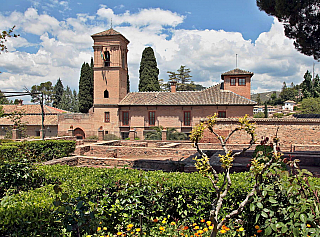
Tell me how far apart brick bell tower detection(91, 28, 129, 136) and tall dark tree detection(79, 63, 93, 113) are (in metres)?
11.3

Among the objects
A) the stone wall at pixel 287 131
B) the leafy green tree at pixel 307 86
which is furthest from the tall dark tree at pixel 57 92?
the leafy green tree at pixel 307 86

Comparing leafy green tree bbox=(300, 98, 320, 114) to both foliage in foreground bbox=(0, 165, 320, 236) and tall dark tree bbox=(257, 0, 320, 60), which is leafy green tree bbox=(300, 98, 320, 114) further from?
foliage in foreground bbox=(0, 165, 320, 236)

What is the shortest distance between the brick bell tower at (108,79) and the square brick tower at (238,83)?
40.3 feet

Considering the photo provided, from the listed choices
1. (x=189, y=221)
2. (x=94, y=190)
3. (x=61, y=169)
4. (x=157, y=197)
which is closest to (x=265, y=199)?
(x=189, y=221)

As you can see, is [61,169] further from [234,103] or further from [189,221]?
[234,103]

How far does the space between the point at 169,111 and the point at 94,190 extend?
82.0 feet

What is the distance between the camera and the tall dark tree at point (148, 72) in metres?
37.4

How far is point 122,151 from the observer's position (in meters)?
15.0

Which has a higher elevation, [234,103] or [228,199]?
[234,103]

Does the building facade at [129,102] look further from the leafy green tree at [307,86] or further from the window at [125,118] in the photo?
the leafy green tree at [307,86]

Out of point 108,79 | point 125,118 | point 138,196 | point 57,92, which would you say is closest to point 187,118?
point 125,118

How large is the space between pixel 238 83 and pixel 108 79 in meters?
15.1

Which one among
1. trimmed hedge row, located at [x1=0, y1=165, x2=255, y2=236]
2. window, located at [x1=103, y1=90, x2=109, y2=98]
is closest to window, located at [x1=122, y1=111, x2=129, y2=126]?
window, located at [x1=103, y1=90, x2=109, y2=98]

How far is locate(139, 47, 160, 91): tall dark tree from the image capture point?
37.4 m
